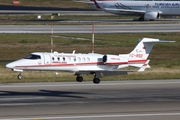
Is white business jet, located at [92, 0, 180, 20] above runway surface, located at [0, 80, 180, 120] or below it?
above

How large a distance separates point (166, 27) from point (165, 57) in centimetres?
2633

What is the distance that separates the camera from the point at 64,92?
32.6 m

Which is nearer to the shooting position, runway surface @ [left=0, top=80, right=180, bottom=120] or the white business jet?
runway surface @ [left=0, top=80, right=180, bottom=120]

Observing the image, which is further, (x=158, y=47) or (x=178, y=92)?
(x=158, y=47)

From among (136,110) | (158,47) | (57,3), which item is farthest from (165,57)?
(57,3)

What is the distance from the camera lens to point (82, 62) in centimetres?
3275

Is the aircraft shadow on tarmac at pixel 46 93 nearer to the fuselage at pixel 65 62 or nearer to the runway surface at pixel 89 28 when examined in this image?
the fuselage at pixel 65 62

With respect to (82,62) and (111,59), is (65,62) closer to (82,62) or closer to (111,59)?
(82,62)

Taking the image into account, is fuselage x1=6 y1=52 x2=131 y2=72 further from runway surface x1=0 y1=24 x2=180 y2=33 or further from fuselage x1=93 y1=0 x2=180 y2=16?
fuselage x1=93 y1=0 x2=180 y2=16

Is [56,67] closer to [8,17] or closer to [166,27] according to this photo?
[166,27]

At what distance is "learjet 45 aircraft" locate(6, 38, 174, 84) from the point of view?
3183cm

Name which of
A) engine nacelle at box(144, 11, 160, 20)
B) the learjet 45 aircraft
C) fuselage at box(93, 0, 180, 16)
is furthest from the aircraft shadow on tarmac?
fuselage at box(93, 0, 180, 16)

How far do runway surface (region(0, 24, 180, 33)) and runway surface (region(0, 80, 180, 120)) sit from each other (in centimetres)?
3222

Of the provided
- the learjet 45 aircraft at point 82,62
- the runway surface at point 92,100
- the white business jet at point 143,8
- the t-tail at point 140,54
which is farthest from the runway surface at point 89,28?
the learjet 45 aircraft at point 82,62
